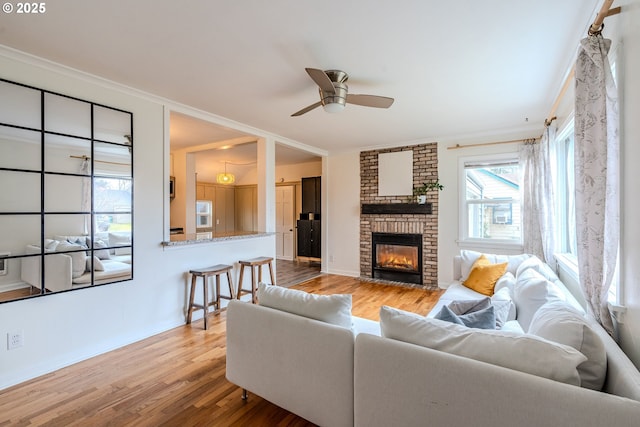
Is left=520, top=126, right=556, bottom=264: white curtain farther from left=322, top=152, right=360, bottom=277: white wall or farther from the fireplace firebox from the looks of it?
left=322, top=152, right=360, bottom=277: white wall

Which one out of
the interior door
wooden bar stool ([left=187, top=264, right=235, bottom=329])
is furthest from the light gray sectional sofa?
the interior door

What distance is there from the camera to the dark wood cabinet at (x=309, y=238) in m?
7.14

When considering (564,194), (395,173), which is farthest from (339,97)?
(395,173)

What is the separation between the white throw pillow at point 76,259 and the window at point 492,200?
4924mm

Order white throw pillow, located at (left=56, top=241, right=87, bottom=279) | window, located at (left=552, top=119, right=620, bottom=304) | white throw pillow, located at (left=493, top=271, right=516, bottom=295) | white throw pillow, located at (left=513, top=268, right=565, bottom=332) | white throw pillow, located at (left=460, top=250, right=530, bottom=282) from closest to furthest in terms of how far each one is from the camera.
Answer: white throw pillow, located at (left=513, top=268, right=565, bottom=332), white throw pillow, located at (left=56, top=241, right=87, bottom=279), white throw pillow, located at (left=493, top=271, right=516, bottom=295), window, located at (left=552, top=119, right=620, bottom=304), white throw pillow, located at (left=460, top=250, right=530, bottom=282)

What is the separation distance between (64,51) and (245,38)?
1.42m

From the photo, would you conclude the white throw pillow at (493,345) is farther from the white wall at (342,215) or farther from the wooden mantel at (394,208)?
the white wall at (342,215)

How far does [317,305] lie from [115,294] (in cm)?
221

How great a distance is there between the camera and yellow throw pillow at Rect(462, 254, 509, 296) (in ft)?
10.4

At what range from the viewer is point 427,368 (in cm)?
A: 126

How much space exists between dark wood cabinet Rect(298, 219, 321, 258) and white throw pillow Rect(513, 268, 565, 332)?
16.3 feet

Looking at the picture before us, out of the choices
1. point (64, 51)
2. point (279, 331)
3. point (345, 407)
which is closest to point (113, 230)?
point (64, 51)

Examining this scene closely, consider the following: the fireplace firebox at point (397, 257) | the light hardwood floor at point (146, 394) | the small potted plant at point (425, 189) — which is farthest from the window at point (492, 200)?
the light hardwood floor at point (146, 394)

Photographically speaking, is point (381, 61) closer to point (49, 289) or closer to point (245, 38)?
point (245, 38)
